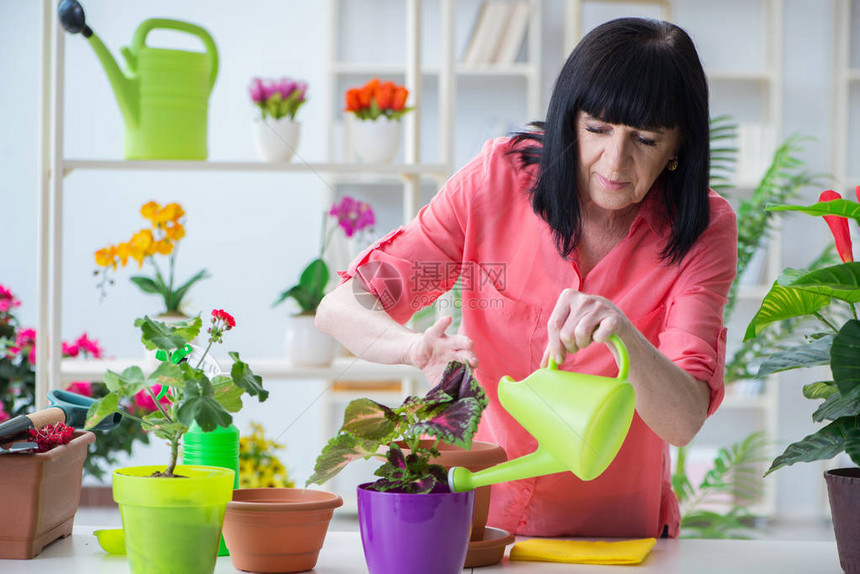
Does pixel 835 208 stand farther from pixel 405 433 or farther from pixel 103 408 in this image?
pixel 103 408

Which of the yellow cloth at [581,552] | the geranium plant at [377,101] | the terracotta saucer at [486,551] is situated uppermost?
the geranium plant at [377,101]

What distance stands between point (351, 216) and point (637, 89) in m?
1.21

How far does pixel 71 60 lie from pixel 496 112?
1734 millimetres

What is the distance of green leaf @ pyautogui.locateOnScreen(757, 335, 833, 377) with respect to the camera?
1.03 meters

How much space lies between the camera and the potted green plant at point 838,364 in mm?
935

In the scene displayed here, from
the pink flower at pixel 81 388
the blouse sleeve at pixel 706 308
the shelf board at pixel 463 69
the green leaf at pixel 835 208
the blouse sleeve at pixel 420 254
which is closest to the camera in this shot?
the green leaf at pixel 835 208

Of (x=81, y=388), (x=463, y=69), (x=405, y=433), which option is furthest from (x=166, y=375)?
(x=463, y=69)

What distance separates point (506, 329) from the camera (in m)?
1.29

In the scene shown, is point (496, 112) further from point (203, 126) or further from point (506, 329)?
point (506, 329)

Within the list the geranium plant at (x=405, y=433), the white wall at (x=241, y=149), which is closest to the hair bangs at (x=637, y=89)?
the geranium plant at (x=405, y=433)

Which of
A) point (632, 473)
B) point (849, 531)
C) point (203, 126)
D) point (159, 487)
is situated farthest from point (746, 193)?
point (159, 487)

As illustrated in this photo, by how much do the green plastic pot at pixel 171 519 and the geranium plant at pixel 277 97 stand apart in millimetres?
1483

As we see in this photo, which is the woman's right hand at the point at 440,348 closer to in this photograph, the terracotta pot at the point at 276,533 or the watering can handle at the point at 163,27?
the terracotta pot at the point at 276,533

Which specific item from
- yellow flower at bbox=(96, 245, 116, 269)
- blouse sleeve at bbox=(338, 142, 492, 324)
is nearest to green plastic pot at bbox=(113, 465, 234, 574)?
blouse sleeve at bbox=(338, 142, 492, 324)
